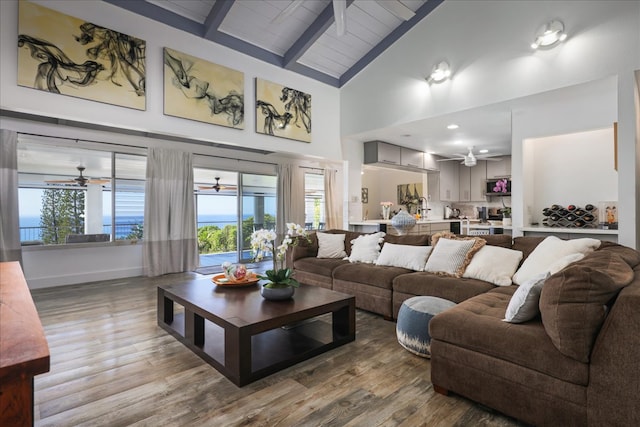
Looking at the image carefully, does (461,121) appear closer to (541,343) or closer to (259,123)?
(259,123)

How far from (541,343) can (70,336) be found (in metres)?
3.60

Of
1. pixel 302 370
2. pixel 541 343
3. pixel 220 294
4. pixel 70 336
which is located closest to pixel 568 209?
pixel 541 343

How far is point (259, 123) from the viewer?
5.85 meters

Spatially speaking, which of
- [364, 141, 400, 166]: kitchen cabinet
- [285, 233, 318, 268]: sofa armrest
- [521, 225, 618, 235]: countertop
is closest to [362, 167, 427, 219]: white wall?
[364, 141, 400, 166]: kitchen cabinet

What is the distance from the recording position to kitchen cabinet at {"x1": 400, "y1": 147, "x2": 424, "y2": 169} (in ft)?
24.2

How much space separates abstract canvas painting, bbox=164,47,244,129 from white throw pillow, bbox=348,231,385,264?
9.55ft

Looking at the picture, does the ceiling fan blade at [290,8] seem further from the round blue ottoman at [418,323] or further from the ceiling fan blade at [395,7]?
the round blue ottoman at [418,323]

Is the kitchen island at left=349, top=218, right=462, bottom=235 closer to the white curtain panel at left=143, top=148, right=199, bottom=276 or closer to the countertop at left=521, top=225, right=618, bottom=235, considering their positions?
the countertop at left=521, top=225, right=618, bottom=235

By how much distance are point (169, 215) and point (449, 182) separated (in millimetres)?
7015

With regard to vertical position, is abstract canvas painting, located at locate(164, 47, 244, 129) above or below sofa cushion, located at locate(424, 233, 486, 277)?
above

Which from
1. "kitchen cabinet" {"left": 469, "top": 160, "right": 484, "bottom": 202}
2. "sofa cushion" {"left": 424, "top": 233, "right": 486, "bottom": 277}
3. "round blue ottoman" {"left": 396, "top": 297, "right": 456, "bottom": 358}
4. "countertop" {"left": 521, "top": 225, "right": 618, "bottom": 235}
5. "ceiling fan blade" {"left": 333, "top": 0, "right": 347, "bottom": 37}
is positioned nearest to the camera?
"round blue ottoman" {"left": 396, "top": 297, "right": 456, "bottom": 358}

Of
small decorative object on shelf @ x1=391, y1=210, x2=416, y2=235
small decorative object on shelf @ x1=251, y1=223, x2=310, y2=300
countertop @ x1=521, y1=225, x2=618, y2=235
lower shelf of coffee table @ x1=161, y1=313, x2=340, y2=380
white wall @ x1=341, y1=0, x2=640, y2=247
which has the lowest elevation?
lower shelf of coffee table @ x1=161, y1=313, x2=340, y2=380

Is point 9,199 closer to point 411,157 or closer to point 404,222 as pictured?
point 404,222

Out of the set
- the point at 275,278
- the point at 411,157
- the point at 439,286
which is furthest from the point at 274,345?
the point at 411,157
